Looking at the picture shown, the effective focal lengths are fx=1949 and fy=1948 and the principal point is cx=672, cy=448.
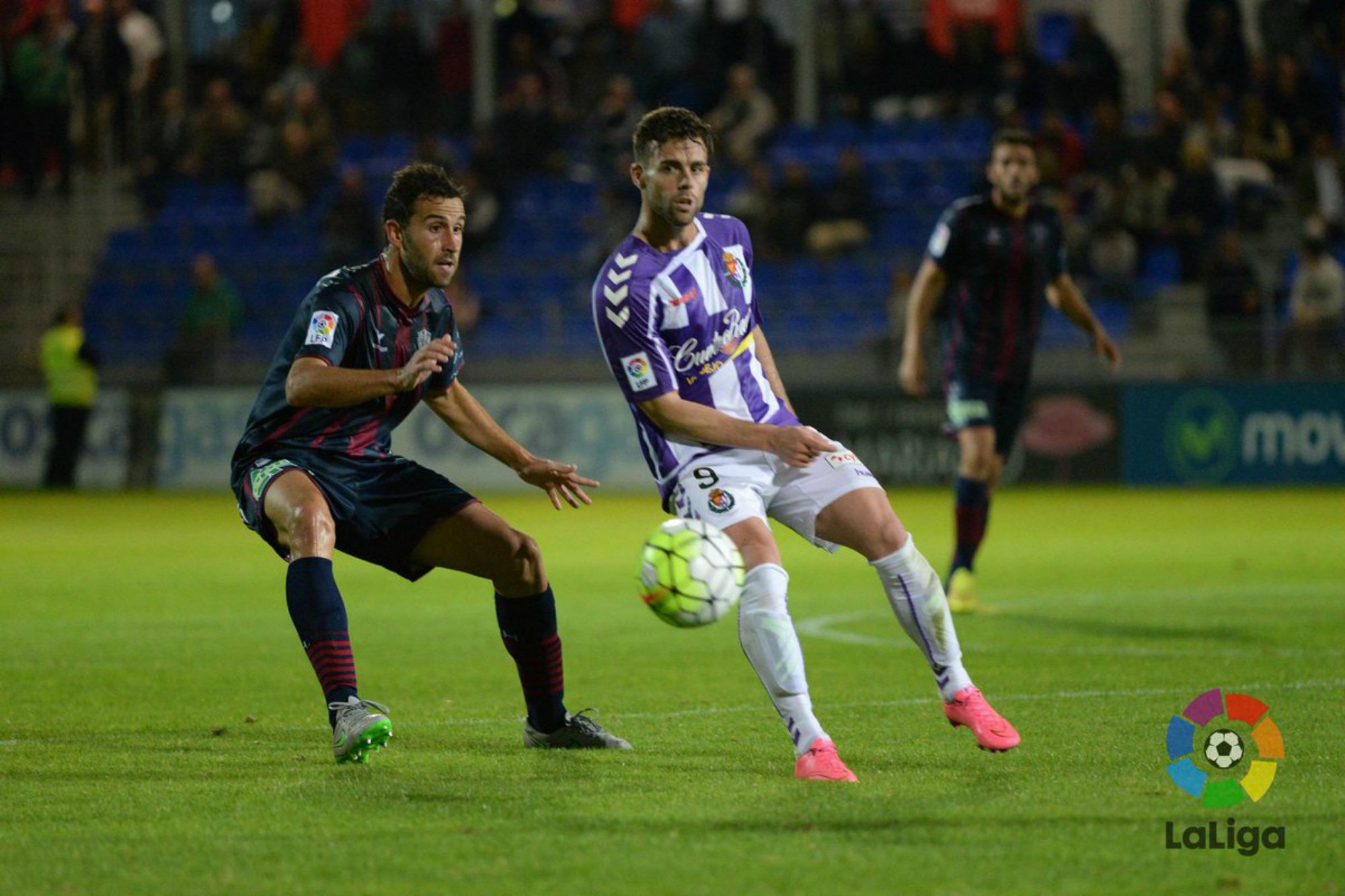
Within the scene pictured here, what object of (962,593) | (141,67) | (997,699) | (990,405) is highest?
(141,67)

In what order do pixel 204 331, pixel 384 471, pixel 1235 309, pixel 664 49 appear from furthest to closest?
pixel 664 49 → pixel 204 331 → pixel 1235 309 → pixel 384 471

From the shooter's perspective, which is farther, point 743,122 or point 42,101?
point 42,101

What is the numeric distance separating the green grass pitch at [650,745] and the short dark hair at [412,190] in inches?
68.9

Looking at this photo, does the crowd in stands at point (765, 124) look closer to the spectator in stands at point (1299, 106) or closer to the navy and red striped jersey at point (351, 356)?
the spectator in stands at point (1299, 106)

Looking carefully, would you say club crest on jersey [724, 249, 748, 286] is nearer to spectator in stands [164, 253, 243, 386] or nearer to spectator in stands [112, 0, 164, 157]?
spectator in stands [164, 253, 243, 386]

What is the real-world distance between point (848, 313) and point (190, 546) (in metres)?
9.35

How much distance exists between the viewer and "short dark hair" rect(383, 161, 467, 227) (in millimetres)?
6371

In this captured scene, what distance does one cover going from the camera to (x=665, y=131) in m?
5.92

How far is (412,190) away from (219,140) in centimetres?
2111

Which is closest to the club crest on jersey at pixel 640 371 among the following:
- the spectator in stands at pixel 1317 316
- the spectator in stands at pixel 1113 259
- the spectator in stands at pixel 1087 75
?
the spectator in stands at pixel 1317 316

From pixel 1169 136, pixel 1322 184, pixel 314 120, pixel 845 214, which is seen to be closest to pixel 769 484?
pixel 1322 184

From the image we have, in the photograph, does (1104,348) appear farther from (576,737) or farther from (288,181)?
(288,181)

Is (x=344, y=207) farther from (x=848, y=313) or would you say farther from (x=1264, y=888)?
(x=1264, y=888)

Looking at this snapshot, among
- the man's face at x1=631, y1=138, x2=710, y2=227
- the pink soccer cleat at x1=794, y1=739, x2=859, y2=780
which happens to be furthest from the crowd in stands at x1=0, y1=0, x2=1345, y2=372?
the pink soccer cleat at x1=794, y1=739, x2=859, y2=780
